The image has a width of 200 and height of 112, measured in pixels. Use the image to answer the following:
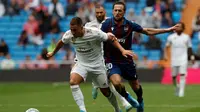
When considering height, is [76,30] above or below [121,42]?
above

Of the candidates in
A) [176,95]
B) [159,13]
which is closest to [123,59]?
[176,95]

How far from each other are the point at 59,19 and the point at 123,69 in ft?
65.6

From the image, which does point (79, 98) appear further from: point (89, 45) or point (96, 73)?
point (89, 45)

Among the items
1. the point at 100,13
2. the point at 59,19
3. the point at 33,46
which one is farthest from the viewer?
the point at 59,19

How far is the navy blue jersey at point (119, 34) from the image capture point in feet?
47.6

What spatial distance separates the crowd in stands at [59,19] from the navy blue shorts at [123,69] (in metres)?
14.4

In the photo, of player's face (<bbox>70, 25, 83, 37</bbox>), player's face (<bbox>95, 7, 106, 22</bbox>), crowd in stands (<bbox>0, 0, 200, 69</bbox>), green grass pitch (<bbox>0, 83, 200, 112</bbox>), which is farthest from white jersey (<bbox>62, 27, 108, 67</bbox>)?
crowd in stands (<bbox>0, 0, 200, 69</bbox>)

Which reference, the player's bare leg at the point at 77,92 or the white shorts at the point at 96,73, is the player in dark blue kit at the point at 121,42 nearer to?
the white shorts at the point at 96,73

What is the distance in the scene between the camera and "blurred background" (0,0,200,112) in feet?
95.6

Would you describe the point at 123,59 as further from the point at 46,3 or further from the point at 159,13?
the point at 46,3

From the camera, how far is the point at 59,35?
33.2 metres

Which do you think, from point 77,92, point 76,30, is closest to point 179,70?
point 77,92

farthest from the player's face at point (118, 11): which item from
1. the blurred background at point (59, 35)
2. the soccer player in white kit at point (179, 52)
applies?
the blurred background at point (59, 35)

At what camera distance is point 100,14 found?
1644 cm
